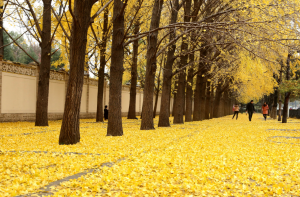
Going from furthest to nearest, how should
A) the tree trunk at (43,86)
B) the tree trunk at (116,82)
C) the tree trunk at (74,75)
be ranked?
the tree trunk at (43,86)
the tree trunk at (116,82)
the tree trunk at (74,75)

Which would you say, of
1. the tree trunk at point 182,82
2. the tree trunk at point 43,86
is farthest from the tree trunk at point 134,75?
the tree trunk at point 43,86

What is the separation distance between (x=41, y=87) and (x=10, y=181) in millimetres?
10689

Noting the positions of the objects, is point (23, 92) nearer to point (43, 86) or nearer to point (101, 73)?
point (43, 86)

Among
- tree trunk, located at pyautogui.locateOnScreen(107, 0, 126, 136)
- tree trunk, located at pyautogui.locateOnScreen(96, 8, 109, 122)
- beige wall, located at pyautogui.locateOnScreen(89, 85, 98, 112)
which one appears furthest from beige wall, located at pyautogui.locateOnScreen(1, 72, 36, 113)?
tree trunk, located at pyautogui.locateOnScreen(107, 0, 126, 136)

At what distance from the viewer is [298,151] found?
844cm

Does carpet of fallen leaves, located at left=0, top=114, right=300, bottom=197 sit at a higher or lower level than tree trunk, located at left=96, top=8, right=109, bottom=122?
lower

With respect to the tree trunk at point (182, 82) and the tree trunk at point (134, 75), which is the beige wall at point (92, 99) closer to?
the tree trunk at point (134, 75)

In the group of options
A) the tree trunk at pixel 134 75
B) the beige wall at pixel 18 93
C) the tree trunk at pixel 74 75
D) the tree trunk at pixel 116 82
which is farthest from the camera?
the tree trunk at pixel 134 75

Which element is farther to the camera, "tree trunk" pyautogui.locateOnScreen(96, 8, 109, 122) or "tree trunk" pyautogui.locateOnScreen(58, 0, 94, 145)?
"tree trunk" pyautogui.locateOnScreen(96, 8, 109, 122)

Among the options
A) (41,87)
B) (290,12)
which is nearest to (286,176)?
(290,12)

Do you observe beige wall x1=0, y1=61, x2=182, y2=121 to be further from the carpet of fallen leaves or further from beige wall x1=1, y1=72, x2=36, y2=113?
the carpet of fallen leaves

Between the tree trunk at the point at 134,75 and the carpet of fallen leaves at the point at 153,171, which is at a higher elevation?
the tree trunk at the point at 134,75

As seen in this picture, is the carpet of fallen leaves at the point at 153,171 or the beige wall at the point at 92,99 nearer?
the carpet of fallen leaves at the point at 153,171

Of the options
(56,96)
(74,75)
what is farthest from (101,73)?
(74,75)
